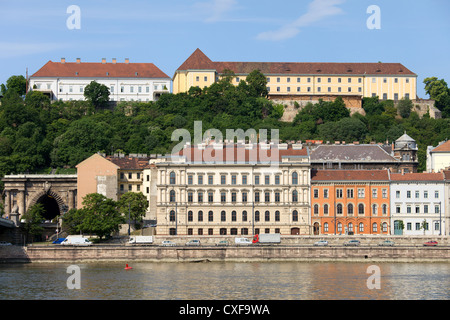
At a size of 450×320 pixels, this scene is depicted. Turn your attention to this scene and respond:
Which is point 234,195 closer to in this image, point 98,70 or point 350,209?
point 350,209

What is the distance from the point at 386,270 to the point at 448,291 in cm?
1031

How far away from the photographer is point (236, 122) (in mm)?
120562

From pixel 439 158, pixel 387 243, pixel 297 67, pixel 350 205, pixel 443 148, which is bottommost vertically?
pixel 387 243

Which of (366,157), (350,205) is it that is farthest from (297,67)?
(350,205)

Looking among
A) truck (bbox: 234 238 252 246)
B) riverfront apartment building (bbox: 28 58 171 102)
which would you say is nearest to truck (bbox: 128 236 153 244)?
truck (bbox: 234 238 252 246)

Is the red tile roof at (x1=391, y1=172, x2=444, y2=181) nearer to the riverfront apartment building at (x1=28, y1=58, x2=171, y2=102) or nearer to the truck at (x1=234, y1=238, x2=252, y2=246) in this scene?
the truck at (x1=234, y1=238, x2=252, y2=246)

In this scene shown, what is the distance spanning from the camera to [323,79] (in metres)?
136

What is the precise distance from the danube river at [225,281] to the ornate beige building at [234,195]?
1136 centimetres

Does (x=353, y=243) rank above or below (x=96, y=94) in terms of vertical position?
below

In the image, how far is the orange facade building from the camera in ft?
266

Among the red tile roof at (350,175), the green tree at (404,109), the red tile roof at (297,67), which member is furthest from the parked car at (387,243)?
the red tile roof at (297,67)

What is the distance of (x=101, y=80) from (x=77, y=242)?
65.8m

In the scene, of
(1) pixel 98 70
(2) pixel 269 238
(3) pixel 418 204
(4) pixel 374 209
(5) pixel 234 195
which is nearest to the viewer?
(2) pixel 269 238
